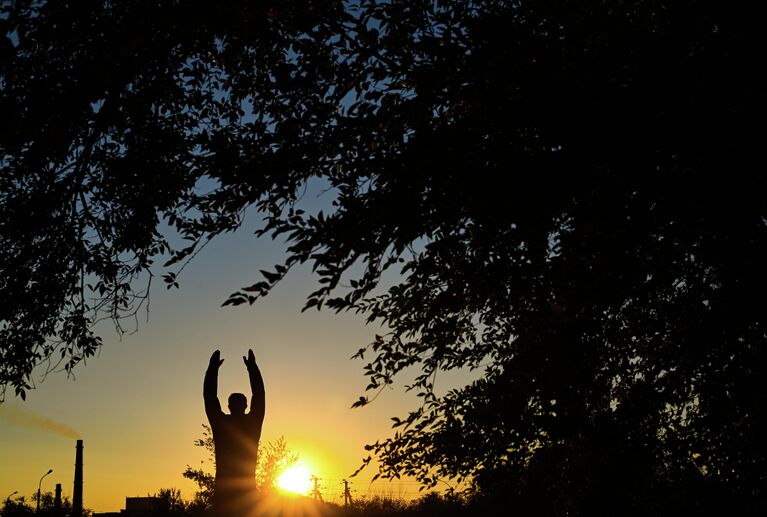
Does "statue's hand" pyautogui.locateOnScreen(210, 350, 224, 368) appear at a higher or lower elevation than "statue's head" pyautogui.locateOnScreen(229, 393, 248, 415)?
higher

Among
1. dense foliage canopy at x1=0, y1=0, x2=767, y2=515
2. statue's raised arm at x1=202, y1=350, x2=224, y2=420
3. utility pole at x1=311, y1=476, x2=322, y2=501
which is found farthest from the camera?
utility pole at x1=311, y1=476, x2=322, y2=501

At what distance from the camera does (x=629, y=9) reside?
284 inches

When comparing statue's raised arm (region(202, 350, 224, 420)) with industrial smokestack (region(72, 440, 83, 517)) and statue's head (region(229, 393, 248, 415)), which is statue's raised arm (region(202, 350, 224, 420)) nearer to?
statue's head (region(229, 393, 248, 415))

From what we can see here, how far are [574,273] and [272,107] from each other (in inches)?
227

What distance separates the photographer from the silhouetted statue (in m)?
7.79

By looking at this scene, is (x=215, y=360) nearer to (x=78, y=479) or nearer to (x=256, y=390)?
(x=256, y=390)

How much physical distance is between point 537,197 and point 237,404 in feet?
16.1

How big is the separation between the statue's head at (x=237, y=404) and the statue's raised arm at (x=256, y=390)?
0.45 feet

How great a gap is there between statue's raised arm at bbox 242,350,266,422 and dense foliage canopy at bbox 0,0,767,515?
146 cm

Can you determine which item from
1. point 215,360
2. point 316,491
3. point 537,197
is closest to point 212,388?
point 215,360

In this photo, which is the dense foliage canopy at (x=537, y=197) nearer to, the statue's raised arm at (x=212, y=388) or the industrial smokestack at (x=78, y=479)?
the statue's raised arm at (x=212, y=388)

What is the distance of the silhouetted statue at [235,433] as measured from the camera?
7.79 meters

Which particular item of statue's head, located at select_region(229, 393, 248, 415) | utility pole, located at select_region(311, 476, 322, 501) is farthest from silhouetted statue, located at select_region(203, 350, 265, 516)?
utility pole, located at select_region(311, 476, 322, 501)

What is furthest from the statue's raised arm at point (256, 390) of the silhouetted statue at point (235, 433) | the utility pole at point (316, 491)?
the utility pole at point (316, 491)
